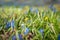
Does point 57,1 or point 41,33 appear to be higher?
point 57,1

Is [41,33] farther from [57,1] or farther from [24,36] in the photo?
[57,1]

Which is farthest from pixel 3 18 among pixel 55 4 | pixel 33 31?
pixel 55 4

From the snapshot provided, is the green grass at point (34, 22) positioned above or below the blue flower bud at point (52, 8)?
below

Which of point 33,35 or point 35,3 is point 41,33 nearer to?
point 33,35

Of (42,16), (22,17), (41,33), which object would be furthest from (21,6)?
(41,33)

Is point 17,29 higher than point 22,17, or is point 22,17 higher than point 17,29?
point 22,17

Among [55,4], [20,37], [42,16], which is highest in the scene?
[55,4]

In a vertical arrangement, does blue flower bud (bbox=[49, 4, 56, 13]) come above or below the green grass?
above

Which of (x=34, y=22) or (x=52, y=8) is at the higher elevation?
(x=52, y=8)

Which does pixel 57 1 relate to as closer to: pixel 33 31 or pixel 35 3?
pixel 35 3
